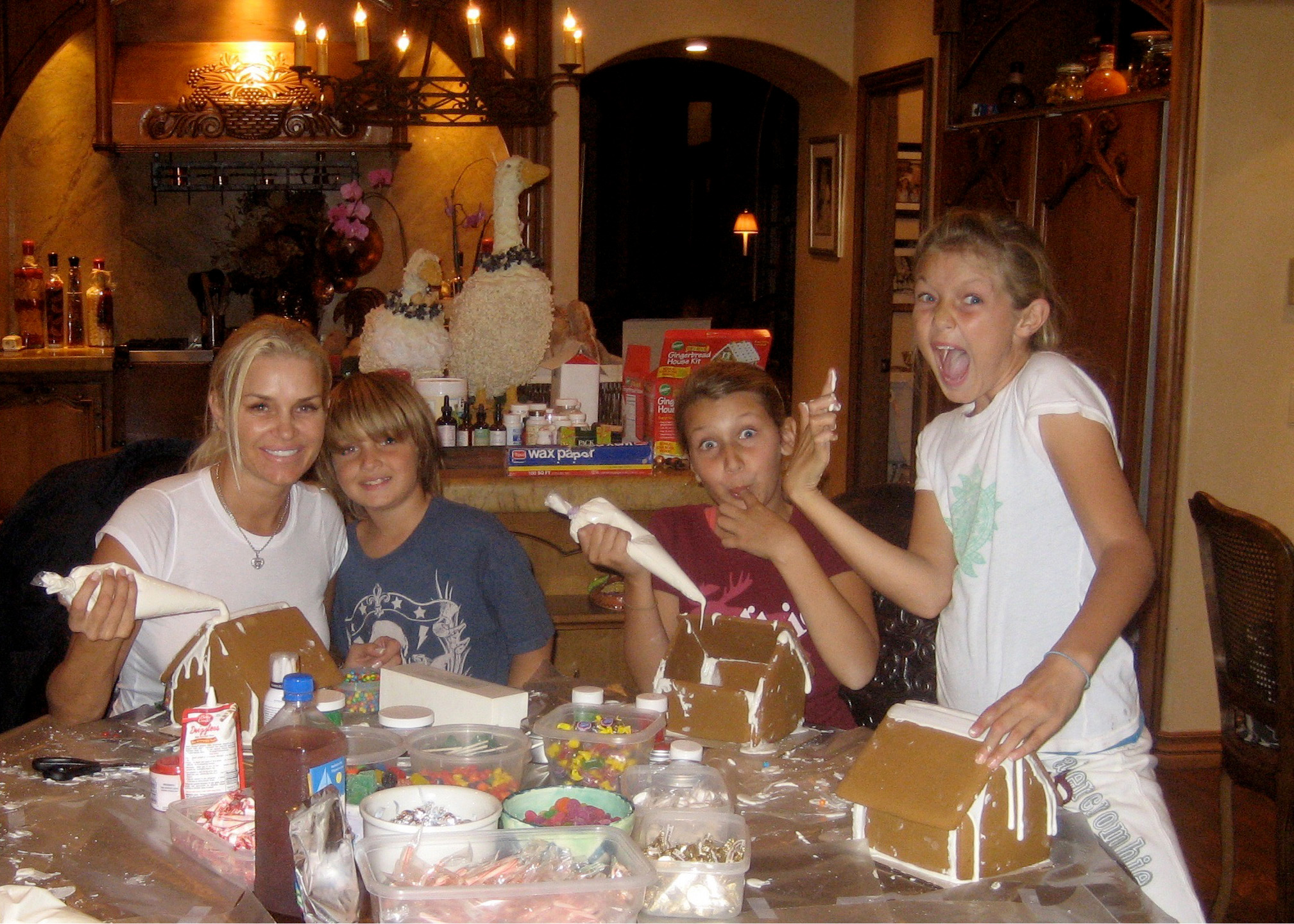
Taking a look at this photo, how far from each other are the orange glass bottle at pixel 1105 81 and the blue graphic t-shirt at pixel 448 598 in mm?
2649

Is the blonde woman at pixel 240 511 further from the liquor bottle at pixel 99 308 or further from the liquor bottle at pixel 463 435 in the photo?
the liquor bottle at pixel 99 308

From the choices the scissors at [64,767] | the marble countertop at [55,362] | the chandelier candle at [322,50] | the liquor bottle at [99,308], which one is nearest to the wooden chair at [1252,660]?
the scissors at [64,767]

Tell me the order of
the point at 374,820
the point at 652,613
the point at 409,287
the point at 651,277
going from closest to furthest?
the point at 374,820 < the point at 652,613 < the point at 409,287 < the point at 651,277

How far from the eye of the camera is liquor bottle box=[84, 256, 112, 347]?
5.77 meters

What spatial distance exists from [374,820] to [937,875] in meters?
0.59

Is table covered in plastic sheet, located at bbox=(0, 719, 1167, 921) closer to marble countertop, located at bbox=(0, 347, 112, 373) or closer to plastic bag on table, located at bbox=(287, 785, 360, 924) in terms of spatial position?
plastic bag on table, located at bbox=(287, 785, 360, 924)

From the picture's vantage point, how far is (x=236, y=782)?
136 cm

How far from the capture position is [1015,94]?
4.23m

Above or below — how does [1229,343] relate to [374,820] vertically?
above

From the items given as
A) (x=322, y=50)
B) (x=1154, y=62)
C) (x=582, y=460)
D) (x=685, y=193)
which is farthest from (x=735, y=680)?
(x=685, y=193)

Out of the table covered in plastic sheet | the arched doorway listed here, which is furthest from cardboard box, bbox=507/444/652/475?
the arched doorway

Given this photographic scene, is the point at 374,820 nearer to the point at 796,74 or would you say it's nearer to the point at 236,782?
the point at 236,782

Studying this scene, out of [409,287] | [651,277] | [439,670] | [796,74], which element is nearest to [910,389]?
[796,74]

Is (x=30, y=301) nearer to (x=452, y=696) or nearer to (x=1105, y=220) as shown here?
(x=1105, y=220)
